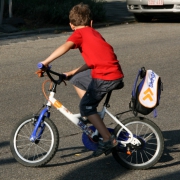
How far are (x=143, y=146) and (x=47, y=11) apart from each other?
11.9 meters

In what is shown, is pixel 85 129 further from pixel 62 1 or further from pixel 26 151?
pixel 62 1

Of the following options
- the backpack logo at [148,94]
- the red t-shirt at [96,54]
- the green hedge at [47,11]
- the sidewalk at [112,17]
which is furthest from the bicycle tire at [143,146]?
the green hedge at [47,11]

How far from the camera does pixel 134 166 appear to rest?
18.4 feet

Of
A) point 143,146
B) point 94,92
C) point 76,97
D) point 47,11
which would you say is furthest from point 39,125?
point 47,11

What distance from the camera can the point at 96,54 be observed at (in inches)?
212

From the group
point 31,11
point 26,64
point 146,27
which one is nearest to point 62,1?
point 31,11

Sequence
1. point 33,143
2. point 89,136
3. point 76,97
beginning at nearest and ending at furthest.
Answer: point 89,136 → point 33,143 → point 76,97

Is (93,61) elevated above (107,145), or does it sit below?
above

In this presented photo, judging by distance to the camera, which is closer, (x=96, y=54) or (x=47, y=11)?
(x=96, y=54)

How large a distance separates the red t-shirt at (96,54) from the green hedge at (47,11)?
38.0ft

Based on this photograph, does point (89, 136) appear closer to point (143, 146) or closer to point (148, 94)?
point (143, 146)

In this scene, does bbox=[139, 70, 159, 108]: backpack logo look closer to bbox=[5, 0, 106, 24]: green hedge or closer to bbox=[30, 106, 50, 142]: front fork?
bbox=[30, 106, 50, 142]: front fork

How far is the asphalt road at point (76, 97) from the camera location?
5.59 m

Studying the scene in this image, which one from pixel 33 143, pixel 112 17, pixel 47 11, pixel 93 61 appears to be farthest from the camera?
pixel 112 17
